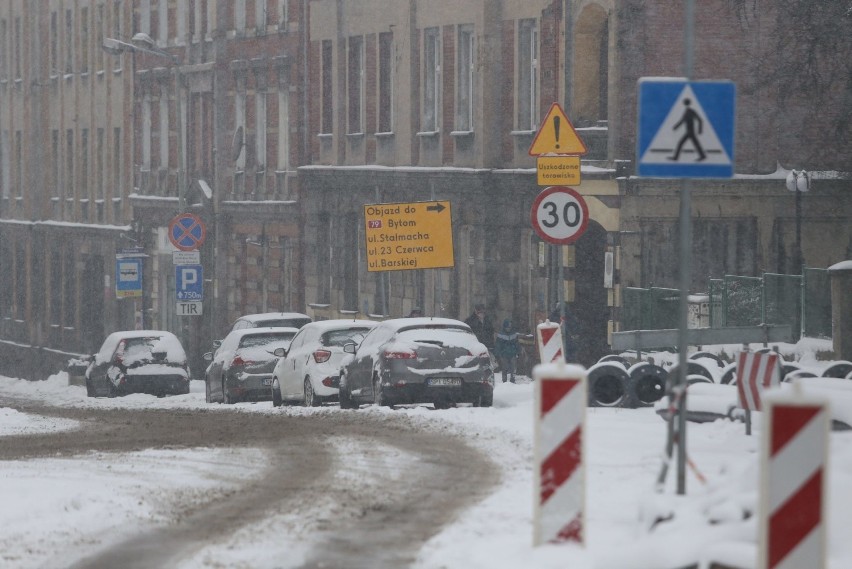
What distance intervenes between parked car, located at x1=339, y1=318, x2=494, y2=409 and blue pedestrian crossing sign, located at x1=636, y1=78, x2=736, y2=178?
13.5 meters

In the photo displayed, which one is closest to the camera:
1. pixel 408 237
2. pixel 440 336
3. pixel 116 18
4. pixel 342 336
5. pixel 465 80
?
pixel 440 336

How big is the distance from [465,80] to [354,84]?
6408mm

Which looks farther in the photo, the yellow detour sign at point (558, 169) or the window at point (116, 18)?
the window at point (116, 18)

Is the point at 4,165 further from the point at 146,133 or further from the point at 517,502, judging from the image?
the point at 517,502

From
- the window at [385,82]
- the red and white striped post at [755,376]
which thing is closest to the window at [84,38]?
the window at [385,82]

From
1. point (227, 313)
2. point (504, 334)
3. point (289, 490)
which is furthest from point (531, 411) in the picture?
point (227, 313)

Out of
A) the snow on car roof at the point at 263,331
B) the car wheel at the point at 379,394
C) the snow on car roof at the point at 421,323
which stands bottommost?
the car wheel at the point at 379,394

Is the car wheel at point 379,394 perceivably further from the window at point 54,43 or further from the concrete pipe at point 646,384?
the window at point 54,43

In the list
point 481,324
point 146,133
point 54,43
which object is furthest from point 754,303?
point 54,43

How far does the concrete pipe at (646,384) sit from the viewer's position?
21031mm

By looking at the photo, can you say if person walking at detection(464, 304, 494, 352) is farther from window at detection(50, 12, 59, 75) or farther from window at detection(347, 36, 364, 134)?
window at detection(50, 12, 59, 75)

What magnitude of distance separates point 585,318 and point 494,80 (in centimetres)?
605

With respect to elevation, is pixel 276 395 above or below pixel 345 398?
below

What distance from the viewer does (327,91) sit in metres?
50.0
